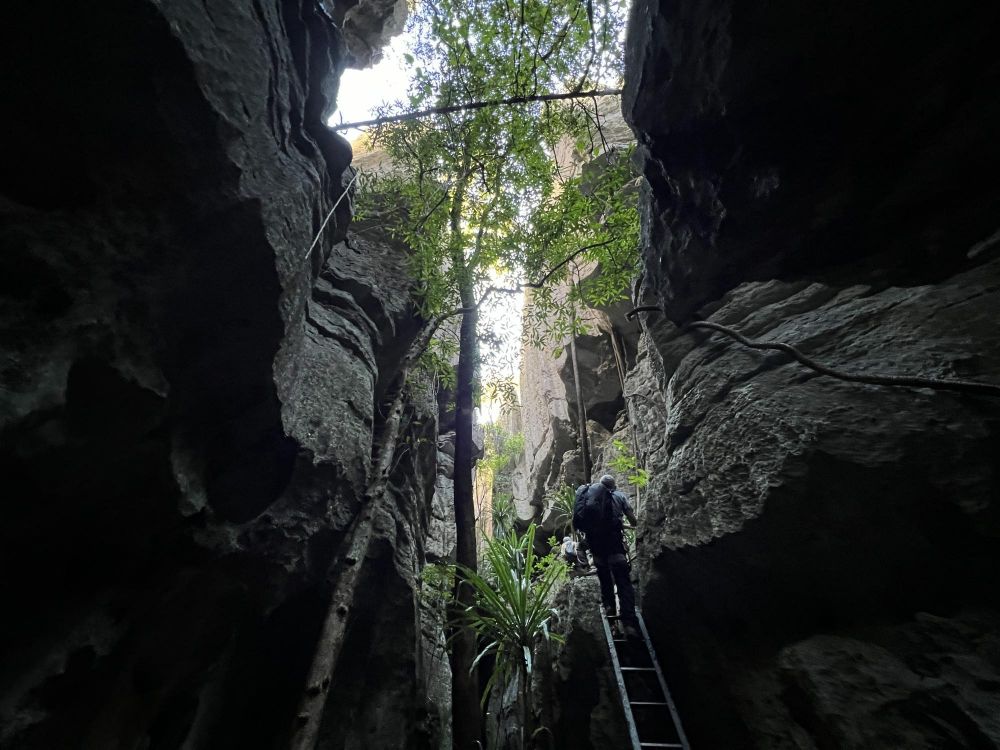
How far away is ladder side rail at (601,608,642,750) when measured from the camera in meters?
3.06

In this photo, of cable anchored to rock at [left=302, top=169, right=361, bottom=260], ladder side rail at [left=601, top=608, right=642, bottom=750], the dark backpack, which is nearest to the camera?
cable anchored to rock at [left=302, top=169, right=361, bottom=260]

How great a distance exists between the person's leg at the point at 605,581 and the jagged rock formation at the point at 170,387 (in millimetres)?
2073

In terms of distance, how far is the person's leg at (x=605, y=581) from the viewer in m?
4.50

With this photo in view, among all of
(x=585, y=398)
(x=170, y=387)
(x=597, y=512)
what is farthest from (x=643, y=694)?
(x=585, y=398)

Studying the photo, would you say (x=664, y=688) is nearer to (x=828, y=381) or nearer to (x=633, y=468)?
(x=828, y=381)

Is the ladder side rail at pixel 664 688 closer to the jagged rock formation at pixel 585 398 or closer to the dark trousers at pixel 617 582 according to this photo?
the dark trousers at pixel 617 582

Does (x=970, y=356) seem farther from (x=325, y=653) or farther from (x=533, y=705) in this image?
(x=533, y=705)

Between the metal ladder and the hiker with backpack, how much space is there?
198mm

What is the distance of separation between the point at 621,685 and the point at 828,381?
2.80 m

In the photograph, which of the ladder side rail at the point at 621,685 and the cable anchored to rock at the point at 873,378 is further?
the ladder side rail at the point at 621,685

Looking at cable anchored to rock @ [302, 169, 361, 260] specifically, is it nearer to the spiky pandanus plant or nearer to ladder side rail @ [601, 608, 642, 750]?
the spiky pandanus plant

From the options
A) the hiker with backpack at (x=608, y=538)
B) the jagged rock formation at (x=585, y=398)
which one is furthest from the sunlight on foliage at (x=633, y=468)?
the jagged rock formation at (x=585, y=398)

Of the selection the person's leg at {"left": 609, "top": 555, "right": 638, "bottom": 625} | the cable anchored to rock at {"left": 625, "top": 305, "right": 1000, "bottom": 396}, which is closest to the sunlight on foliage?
the person's leg at {"left": 609, "top": 555, "right": 638, "bottom": 625}

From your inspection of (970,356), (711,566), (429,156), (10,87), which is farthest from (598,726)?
(429,156)
